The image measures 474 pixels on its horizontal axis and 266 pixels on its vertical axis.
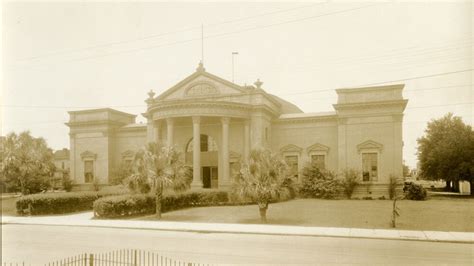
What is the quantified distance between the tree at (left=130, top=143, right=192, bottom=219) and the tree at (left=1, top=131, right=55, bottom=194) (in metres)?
24.3

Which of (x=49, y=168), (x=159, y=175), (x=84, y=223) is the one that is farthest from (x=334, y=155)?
(x=49, y=168)

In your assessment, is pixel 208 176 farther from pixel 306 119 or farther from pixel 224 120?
pixel 306 119

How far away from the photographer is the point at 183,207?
29.8 meters

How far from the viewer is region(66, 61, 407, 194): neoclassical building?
3741 centimetres

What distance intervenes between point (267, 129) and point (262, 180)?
63.9 feet

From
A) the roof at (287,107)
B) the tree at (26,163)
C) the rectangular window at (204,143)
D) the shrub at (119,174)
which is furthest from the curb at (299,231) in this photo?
the roof at (287,107)

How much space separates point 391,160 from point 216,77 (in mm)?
18362

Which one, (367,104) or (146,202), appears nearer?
(146,202)

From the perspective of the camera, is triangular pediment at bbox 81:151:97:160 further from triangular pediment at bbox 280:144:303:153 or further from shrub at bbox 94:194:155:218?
shrub at bbox 94:194:155:218

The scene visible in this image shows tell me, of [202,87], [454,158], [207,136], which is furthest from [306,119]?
[454,158]

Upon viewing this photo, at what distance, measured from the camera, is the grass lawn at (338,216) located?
20.6 m

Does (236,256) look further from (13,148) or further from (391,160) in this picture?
(13,148)

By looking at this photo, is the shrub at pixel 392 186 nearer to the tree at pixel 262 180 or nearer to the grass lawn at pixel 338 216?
the grass lawn at pixel 338 216

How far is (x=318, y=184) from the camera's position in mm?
36844
